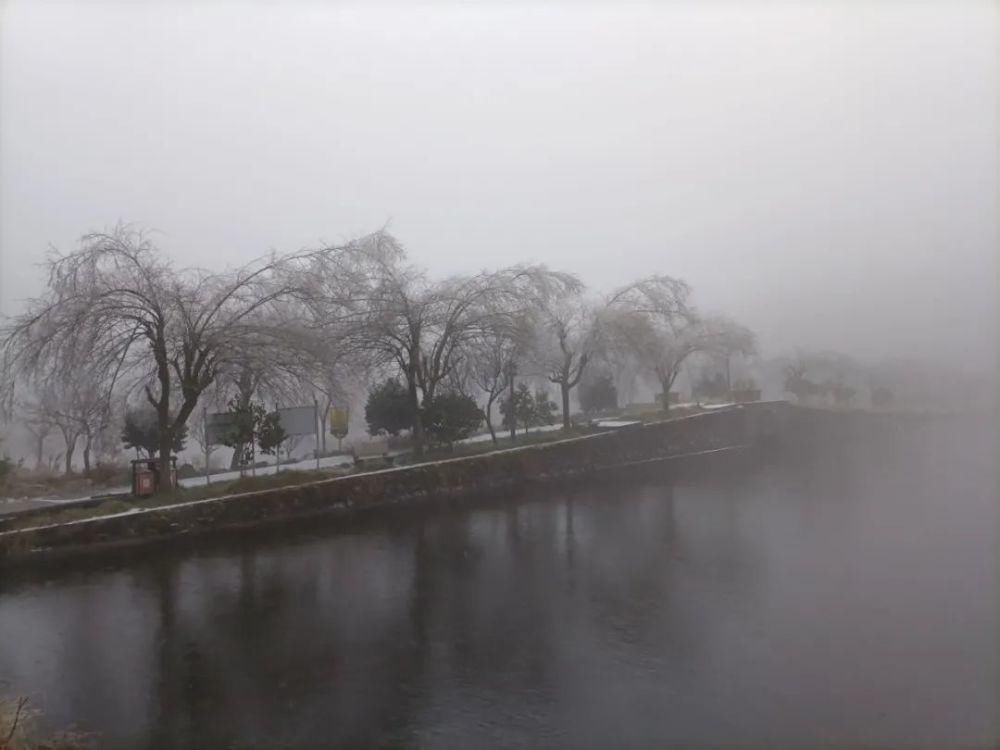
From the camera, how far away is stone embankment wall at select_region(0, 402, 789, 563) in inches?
472

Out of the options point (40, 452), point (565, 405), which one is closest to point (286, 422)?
point (565, 405)

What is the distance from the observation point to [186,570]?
10453 millimetres

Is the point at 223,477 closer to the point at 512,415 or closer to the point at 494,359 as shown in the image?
the point at 494,359

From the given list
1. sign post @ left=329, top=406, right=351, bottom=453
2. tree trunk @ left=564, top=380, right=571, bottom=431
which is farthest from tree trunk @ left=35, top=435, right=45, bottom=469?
tree trunk @ left=564, top=380, right=571, bottom=431

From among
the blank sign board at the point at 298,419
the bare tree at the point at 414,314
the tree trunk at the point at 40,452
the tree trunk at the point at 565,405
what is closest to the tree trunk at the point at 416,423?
the bare tree at the point at 414,314

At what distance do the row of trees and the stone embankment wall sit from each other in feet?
8.23

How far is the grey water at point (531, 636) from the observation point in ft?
17.8

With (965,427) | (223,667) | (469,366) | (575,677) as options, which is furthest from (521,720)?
(965,427)

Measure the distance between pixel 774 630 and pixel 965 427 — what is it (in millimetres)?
16020

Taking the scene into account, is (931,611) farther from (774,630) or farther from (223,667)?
(223,667)

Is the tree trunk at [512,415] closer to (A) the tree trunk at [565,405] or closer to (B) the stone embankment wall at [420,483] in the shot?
(A) the tree trunk at [565,405]

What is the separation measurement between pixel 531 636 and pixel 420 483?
32.5ft

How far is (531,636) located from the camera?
7.23 m

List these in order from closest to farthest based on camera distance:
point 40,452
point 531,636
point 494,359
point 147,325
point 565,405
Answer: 1. point 531,636
2. point 147,325
3. point 494,359
4. point 40,452
5. point 565,405
